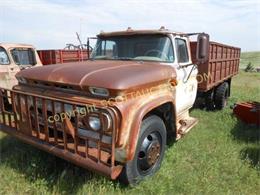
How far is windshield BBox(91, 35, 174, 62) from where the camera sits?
4.27m

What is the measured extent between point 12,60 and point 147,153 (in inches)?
241

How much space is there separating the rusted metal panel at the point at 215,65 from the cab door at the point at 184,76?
27 cm

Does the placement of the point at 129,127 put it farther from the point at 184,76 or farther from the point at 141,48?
the point at 184,76

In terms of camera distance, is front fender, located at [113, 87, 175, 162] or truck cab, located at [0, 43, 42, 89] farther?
truck cab, located at [0, 43, 42, 89]

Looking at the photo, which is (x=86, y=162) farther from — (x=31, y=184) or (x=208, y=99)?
(x=208, y=99)

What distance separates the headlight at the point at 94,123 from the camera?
2.89 meters

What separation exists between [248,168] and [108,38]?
316 centimetres

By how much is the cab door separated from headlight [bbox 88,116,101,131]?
182 cm

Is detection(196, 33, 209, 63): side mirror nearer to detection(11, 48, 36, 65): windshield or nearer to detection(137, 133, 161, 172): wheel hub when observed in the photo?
detection(137, 133, 161, 172): wheel hub

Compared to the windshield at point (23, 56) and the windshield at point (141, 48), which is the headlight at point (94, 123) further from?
the windshield at point (23, 56)

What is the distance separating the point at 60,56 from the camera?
36.0 feet

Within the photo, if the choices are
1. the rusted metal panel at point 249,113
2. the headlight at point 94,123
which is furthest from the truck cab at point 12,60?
the rusted metal panel at point 249,113

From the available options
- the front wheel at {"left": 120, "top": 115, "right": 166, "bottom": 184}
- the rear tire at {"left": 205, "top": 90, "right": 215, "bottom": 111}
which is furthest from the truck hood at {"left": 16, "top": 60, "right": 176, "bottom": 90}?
the rear tire at {"left": 205, "top": 90, "right": 215, "bottom": 111}

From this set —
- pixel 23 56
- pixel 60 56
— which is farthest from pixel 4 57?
pixel 60 56
